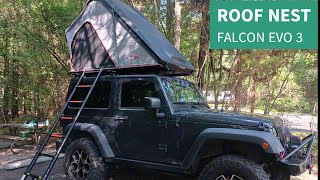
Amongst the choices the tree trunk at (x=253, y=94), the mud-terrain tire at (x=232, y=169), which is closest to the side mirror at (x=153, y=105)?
the mud-terrain tire at (x=232, y=169)

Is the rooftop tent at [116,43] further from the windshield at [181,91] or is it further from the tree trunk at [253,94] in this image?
the tree trunk at [253,94]

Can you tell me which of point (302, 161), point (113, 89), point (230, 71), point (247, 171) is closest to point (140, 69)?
point (113, 89)

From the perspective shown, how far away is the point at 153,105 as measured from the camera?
4555 millimetres

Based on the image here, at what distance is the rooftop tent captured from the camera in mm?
5484

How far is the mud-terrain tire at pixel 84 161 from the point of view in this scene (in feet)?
16.8

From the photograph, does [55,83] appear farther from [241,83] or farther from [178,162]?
[178,162]

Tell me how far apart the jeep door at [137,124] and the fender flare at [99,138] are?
0.51 feet

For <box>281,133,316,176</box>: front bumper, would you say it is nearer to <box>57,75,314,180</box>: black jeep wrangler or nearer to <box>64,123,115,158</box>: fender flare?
<box>57,75,314,180</box>: black jeep wrangler

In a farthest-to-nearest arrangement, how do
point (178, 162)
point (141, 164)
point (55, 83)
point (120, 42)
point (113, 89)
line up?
point (55, 83)
point (120, 42)
point (113, 89)
point (141, 164)
point (178, 162)

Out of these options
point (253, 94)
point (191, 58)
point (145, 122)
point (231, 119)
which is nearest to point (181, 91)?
point (145, 122)

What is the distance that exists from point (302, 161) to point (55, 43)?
8878mm

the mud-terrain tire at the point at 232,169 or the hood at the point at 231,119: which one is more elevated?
the hood at the point at 231,119

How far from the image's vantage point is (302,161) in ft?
13.6

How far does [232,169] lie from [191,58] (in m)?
7.86
